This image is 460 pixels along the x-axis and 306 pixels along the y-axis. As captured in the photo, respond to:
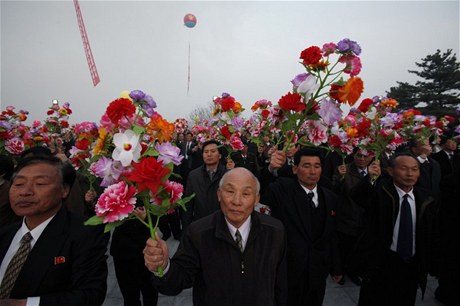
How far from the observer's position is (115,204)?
4.17 ft

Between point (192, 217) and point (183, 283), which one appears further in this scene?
point (192, 217)

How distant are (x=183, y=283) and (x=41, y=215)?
3.25ft

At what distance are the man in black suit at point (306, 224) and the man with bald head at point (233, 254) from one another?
69 centimetres

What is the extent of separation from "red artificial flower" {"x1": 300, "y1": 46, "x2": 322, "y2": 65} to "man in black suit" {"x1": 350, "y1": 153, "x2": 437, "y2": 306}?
5.12ft

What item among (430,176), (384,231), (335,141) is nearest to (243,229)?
(384,231)

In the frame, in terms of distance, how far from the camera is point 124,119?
5.11 feet

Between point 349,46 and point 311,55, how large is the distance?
0.31 m

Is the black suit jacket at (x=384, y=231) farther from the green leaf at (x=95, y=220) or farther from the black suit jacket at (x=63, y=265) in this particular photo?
the green leaf at (x=95, y=220)

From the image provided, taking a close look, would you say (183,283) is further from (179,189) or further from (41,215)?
(41,215)

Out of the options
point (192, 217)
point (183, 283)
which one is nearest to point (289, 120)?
point (183, 283)

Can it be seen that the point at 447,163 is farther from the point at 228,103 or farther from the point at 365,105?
the point at 228,103

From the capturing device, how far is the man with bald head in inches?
70.7

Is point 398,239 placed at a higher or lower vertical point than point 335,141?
lower

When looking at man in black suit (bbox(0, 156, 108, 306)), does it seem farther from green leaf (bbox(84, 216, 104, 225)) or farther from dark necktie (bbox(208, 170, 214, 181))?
dark necktie (bbox(208, 170, 214, 181))
